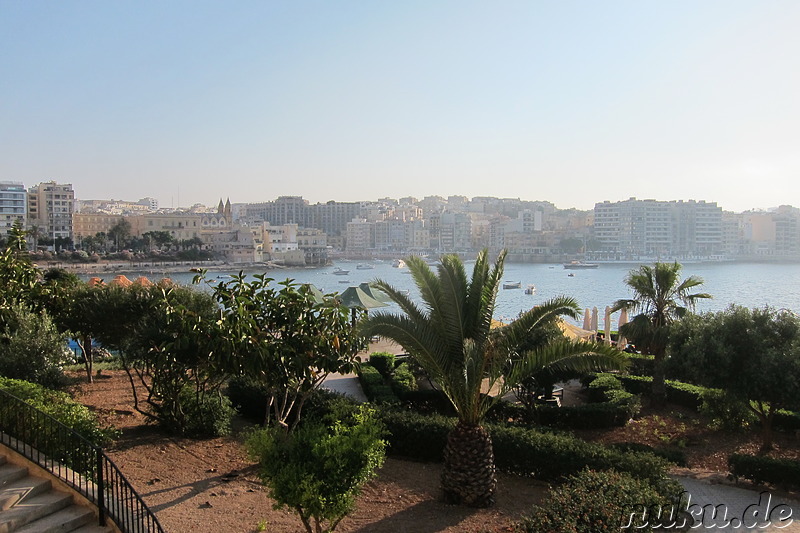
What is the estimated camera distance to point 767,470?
771cm

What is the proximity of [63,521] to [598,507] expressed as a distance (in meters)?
4.24

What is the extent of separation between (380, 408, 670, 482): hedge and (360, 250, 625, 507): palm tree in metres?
0.78

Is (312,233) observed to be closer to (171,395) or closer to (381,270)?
(381,270)

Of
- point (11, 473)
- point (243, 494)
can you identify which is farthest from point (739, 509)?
point (11, 473)

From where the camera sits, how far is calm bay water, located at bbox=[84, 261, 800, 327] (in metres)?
60.6

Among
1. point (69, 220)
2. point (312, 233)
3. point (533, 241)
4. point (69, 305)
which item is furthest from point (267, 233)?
point (69, 305)

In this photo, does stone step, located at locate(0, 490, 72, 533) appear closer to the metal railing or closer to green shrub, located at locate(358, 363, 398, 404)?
the metal railing

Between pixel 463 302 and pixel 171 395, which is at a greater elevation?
pixel 463 302

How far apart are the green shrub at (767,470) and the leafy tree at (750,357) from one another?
1164mm

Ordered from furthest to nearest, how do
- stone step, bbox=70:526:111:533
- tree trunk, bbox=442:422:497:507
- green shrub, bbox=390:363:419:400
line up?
green shrub, bbox=390:363:419:400, tree trunk, bbox=442:422:497:507, stone step, bbox=70:526:111:533

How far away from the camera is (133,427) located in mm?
9148

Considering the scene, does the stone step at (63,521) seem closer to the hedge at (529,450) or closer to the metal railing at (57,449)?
the metal railing at (57,449)

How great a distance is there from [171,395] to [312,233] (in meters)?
132

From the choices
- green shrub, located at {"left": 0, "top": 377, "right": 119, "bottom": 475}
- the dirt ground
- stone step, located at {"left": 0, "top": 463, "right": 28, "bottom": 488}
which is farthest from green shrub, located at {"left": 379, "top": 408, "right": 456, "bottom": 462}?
stone step, located at {"left": 0, "top": 463, "right": 28, "bottom": 488}
